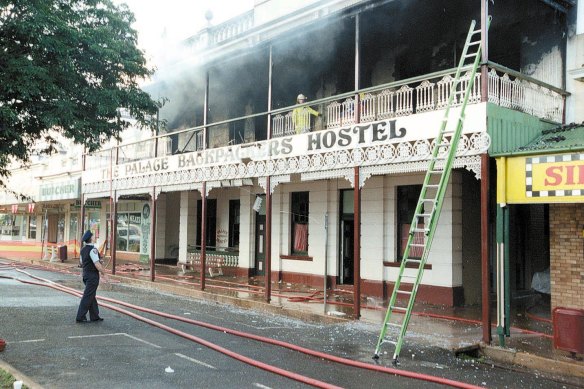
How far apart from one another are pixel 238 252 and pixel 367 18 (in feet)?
33.6

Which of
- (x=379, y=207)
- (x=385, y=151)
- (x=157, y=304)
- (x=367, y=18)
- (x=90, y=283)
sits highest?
(x=367, y=18)

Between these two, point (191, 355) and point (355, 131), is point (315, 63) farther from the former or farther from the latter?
point (191, 355)

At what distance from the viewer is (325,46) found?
1505cm

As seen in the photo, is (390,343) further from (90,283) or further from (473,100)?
(90,283)

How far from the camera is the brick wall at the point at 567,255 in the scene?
9914 mm

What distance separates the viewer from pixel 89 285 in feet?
33.4

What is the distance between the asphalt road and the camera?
6.62m

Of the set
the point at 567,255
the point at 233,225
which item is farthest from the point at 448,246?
the point at 233,225

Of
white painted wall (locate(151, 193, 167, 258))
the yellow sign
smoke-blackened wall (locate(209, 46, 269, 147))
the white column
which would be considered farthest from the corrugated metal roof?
white painted wall (locate(151, 193, 167, 258))

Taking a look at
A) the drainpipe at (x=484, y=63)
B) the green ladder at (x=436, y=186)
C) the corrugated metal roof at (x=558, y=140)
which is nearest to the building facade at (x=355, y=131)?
the drainpipe at (x=484, y=63)

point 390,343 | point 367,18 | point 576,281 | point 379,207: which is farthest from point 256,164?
point 576,281

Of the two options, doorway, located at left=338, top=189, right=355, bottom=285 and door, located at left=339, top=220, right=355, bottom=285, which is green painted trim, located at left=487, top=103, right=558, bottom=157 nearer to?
doorway, located at left=338, top=189, right=355, bottom=285

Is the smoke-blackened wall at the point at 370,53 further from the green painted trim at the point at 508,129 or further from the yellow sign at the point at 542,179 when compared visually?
the yellow sign at the point at 542,179

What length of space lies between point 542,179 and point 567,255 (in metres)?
2.62
